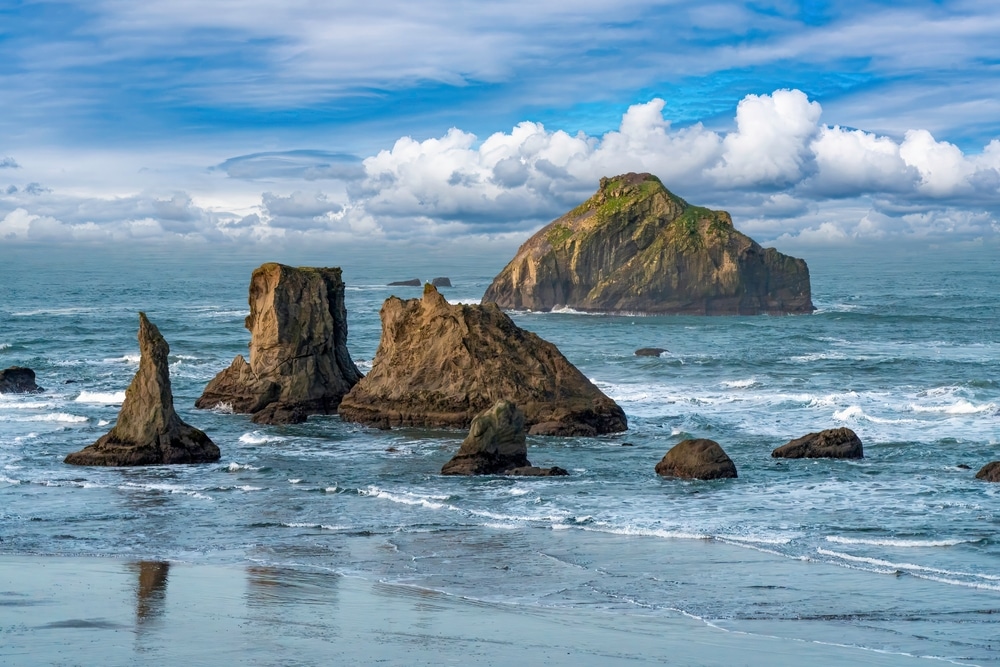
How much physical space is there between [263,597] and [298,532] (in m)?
7.27

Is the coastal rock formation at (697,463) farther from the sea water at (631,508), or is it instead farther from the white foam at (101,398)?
the white foam at (101,398)

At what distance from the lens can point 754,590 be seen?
929 inches

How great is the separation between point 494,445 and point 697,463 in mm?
5976

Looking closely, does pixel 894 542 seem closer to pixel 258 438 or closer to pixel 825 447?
pixel 825 447

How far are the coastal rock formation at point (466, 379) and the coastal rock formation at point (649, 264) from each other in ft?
213

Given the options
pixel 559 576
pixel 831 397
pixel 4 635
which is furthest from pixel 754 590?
pixel 831 397

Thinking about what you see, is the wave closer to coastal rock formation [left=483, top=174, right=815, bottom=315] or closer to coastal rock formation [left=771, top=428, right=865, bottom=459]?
coastal rock formation [left=771, top=428, right=865, bottom=459]

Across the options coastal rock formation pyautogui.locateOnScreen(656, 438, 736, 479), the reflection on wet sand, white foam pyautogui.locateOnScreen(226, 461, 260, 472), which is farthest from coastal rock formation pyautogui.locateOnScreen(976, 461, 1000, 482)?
the reflection on wet sand

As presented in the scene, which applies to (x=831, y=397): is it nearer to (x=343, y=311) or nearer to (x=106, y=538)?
(x=343, y=311)

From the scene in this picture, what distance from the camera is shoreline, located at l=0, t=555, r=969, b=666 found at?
18203 mm

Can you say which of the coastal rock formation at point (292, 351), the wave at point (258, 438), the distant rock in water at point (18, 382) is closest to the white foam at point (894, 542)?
the wave at point (258, 438)

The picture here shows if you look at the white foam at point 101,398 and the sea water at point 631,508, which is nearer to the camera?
the sea water at point 631,508

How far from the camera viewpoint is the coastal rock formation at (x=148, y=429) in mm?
37875

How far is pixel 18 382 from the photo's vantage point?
187 feet
